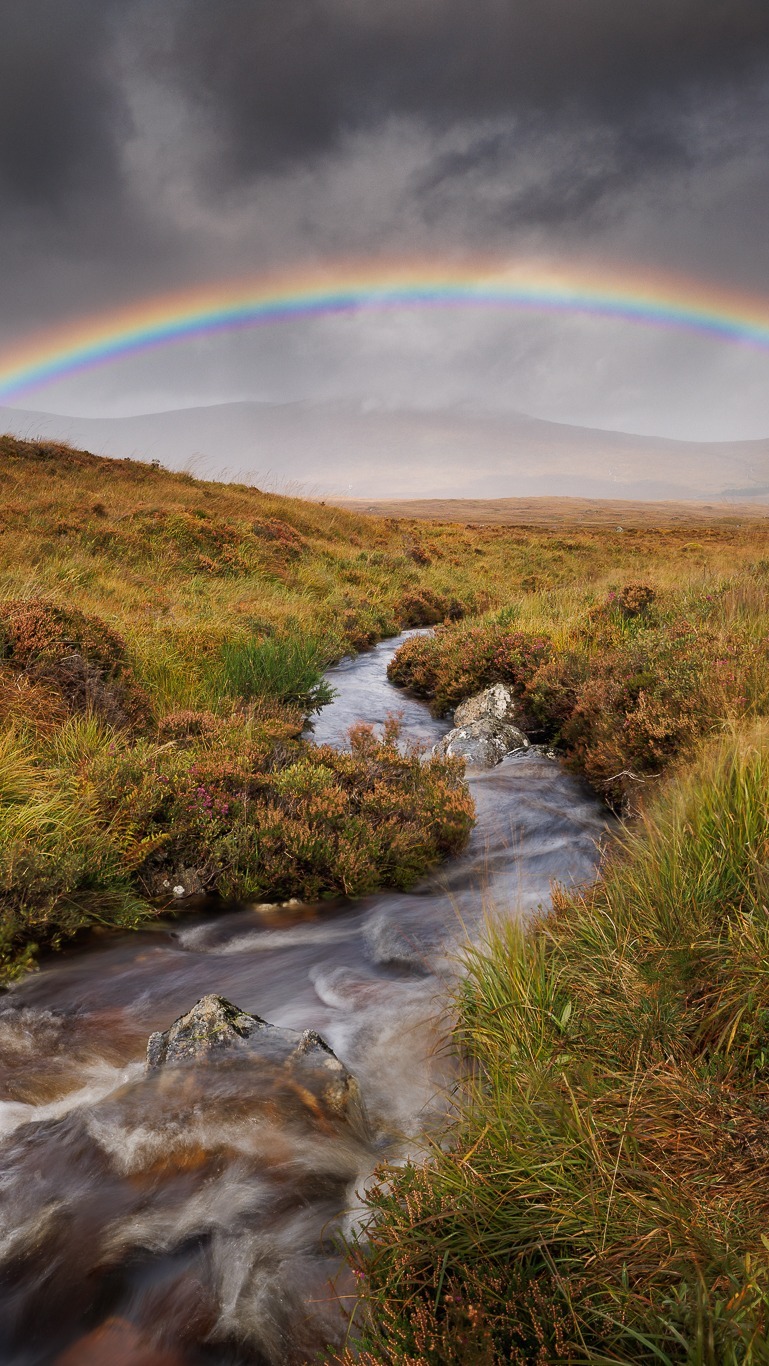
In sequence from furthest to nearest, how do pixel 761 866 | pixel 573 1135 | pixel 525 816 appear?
pixel 525 816 < pixel 761 866 < pixel 573 1135

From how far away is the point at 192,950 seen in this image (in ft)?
15.1

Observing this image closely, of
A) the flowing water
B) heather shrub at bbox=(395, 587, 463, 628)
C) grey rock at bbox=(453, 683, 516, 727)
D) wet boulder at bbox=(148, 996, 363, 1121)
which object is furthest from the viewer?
heather shrub at bbox=(395, 587, 463, 628)

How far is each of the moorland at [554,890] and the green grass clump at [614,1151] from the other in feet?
0.04

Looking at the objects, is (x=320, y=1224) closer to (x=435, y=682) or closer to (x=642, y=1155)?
(x=642, y=1155)

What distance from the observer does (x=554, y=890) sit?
13.8 ft

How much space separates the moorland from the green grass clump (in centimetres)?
1

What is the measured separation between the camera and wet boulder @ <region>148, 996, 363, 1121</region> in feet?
10.6

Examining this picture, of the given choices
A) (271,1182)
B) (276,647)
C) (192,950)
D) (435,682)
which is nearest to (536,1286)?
(271,1182)

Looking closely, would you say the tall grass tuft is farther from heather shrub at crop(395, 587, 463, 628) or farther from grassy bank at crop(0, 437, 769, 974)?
heather shrub at crop(395, 587, 463, 628)

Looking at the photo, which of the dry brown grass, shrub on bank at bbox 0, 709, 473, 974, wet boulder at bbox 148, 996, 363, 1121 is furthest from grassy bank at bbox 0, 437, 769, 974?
the dry brown grass

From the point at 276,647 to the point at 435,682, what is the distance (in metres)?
3.36

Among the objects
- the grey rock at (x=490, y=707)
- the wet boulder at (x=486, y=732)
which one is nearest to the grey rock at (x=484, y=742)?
the wet boulder at (x=486, y=732)

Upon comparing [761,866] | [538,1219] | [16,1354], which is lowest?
[16,1354]

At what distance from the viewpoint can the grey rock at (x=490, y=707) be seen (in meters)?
9.15
